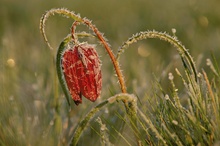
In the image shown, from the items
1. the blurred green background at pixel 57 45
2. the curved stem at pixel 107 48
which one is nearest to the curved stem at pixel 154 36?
the curved stem at pixel 107 48

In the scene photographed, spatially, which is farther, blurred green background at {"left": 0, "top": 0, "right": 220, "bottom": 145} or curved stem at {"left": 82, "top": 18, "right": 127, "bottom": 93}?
blurred green background at {"left": 0, "top": 0, "right": 220, "bottom": 145}

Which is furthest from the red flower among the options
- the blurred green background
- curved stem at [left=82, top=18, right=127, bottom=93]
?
the blurred green background

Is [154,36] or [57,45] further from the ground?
[57,45]

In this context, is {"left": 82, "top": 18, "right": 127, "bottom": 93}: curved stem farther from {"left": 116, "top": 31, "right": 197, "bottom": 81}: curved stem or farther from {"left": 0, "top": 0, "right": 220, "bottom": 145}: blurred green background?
{"left": 0, "top": 0, "right": 220, "bottom": 145}: blurred green background

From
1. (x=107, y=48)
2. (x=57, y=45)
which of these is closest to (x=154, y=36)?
(x=107, y=48)

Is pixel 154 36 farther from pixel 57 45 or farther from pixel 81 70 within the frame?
pixel 57 45
